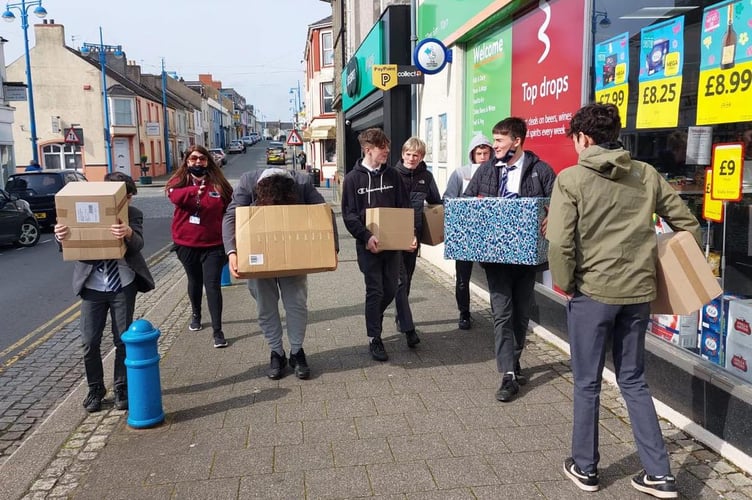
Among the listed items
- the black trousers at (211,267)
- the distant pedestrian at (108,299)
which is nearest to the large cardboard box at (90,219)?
the distant pedestrian at (108,299)

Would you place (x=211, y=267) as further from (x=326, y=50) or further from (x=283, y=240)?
(x=326, y=50)

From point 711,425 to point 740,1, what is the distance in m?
2.44

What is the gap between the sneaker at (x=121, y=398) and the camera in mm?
4543

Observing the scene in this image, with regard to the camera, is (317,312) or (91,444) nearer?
(91,444)

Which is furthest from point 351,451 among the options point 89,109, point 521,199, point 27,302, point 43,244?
point 89,109

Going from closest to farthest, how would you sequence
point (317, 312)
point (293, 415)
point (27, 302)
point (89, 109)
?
1. point (293, 415)
2. point (317, 312)
3. point (27, 302)
4. point (89, 109)

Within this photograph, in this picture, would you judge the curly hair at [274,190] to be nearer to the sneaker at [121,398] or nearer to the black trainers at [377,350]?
the black trainers at [377,350]

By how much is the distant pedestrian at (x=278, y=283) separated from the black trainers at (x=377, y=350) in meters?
0.62

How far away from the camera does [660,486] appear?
3143mm

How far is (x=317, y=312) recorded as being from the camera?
7.43 meters

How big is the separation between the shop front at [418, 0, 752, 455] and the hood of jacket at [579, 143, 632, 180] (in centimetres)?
103

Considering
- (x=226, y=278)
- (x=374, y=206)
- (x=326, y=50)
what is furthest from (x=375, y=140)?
(x=326, y=50)

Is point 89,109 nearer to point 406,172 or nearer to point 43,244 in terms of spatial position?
point 43,244

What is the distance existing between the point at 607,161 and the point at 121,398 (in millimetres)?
3641
